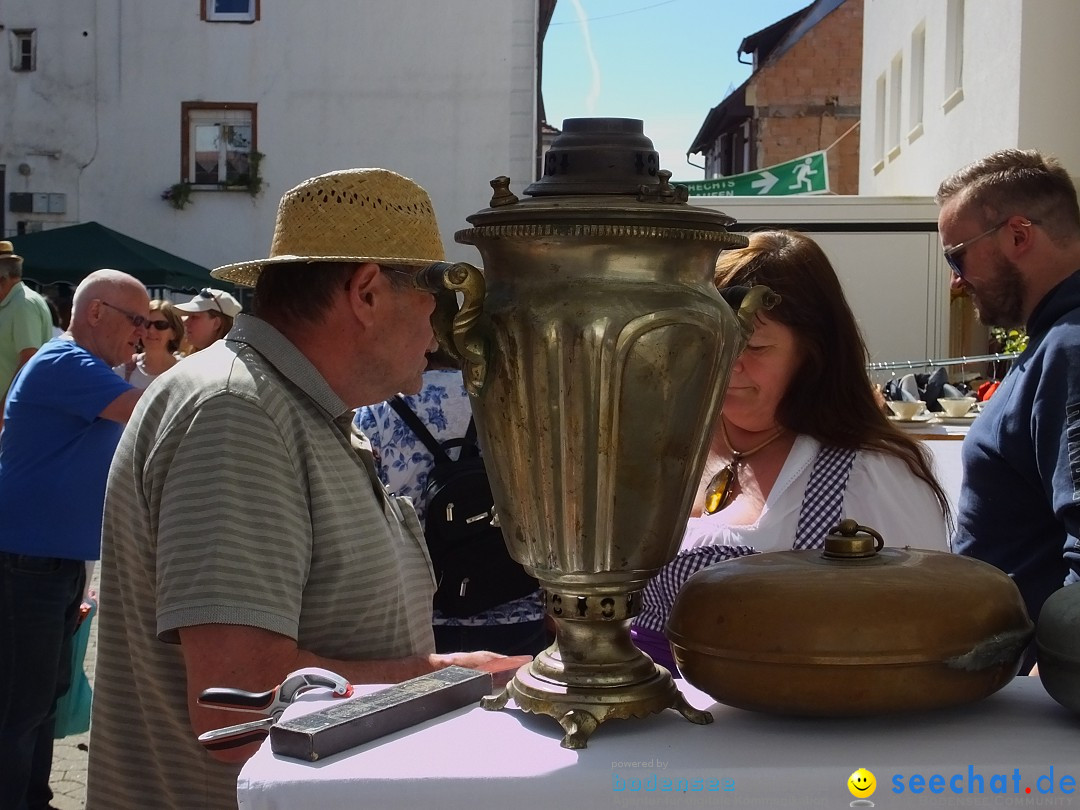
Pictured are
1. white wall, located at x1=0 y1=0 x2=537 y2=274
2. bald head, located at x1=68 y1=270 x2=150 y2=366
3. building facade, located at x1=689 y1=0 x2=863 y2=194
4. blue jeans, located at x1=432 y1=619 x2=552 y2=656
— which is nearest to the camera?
blue jeans, located at x1=432 y1=619 x2=552 y2=656

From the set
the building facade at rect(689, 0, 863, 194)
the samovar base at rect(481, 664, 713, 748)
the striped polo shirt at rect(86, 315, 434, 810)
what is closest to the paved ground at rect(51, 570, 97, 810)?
the striped polo shirt at rect(86, 315, 434, 810)

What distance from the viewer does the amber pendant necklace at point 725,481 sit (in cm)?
230

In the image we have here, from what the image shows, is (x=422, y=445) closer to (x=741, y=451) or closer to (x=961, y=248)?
(x=741, y=451)

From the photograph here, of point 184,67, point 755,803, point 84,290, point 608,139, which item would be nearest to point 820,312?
point 608,139

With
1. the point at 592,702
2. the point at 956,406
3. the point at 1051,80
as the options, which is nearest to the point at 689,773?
the point at 592,702

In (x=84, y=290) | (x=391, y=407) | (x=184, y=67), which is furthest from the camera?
(x=184, y=67)

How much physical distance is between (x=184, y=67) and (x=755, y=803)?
1936cm

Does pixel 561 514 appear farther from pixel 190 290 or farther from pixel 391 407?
pixel 190 290

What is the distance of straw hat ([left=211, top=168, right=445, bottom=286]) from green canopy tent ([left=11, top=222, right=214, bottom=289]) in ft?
36.9

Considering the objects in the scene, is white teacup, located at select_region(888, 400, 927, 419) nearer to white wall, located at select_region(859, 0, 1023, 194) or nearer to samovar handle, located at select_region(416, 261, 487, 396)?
samovar handle, located at select_region(416, 261, 487, 396)

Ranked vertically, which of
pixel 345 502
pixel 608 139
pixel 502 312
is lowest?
pixel 345 502

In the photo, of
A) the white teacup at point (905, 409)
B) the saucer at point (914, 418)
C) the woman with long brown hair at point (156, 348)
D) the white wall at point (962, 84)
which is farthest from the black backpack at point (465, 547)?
the white wall at point (962, 84)

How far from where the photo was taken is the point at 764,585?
1152mm

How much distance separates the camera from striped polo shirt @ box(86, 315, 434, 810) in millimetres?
1698
